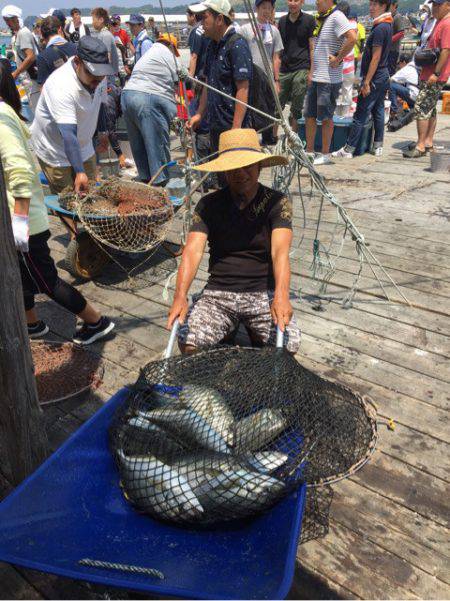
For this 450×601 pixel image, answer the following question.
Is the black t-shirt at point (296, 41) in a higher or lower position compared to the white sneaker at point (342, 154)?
higher

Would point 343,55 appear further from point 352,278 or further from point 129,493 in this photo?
point 129,493

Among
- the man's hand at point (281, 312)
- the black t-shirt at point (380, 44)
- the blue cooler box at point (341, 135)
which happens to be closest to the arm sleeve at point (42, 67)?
the blue cooler box at point (341, 135)

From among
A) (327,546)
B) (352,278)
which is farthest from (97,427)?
(352,278)

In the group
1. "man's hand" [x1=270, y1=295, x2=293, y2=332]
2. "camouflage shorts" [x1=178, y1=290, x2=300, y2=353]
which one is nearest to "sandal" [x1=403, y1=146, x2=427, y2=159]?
"camouflage shorts" [x1=178, y1=290, x2=300, y2=353]

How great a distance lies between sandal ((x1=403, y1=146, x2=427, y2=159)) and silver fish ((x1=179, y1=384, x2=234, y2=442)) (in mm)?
6769

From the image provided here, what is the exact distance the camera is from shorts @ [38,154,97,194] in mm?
4457

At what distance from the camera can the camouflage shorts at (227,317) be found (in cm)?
289

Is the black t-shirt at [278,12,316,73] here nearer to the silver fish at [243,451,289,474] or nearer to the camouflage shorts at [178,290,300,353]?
the camouflage shorts at [178,290,300,353]

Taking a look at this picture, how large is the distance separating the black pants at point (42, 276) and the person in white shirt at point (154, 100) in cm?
244

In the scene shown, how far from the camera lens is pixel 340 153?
7.98 metres

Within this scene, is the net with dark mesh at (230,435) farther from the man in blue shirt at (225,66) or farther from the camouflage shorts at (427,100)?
the camouflage shorts at (427,100)

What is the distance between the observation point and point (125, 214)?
4.21 metres

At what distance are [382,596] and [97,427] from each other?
127 centimetres

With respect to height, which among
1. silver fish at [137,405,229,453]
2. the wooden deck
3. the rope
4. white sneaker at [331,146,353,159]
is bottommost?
the wooden deck
